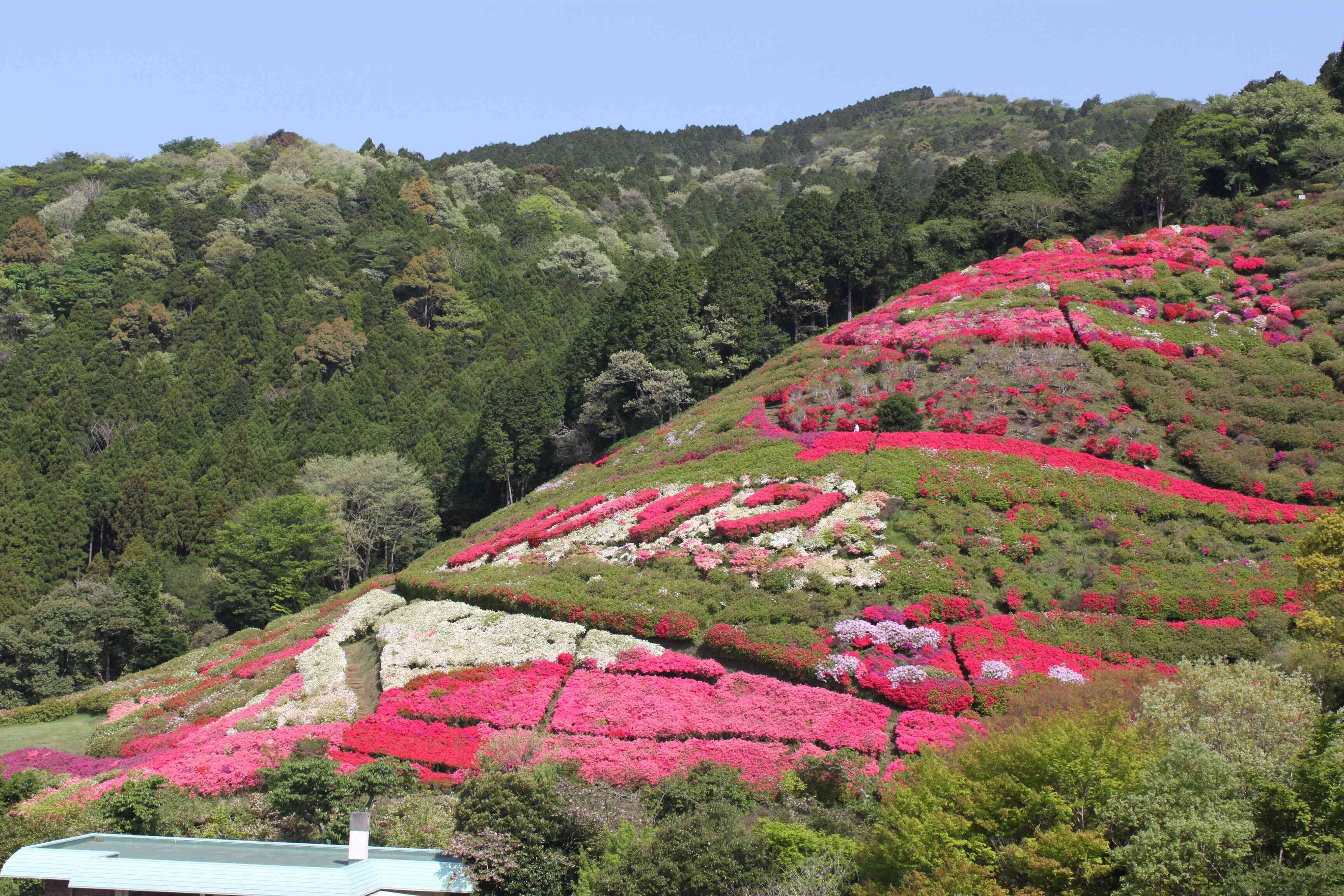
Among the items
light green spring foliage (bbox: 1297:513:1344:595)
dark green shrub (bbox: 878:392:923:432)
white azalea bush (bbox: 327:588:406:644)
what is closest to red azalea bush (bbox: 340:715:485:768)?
white azalea bush (bbox: 327:588:406:644)

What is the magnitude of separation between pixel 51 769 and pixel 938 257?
1961 inches

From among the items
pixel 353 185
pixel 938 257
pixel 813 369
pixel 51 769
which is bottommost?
pixel 51 769

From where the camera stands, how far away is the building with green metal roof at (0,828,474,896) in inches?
744

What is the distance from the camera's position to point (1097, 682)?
23219 mm

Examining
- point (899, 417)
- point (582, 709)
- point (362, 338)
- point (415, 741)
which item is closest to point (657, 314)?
point (899, 417)

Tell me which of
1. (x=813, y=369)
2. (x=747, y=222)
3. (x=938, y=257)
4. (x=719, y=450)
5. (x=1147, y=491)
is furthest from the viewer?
(x=747, y=222)

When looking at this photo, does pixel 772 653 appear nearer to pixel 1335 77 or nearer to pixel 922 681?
pixel 922 681

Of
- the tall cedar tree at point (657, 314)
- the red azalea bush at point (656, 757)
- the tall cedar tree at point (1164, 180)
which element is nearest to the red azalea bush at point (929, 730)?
the red azalea bush at point (656, 757)

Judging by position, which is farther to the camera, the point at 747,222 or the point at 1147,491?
the point at 747,222

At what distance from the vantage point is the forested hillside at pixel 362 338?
56.0 metres

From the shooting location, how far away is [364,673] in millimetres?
33156

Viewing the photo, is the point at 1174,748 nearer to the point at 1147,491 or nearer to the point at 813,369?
the point at 1147,491

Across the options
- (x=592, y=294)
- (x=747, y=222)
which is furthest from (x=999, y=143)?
(x=747, y=222)

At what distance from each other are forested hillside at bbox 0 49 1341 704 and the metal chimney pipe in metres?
31.2
